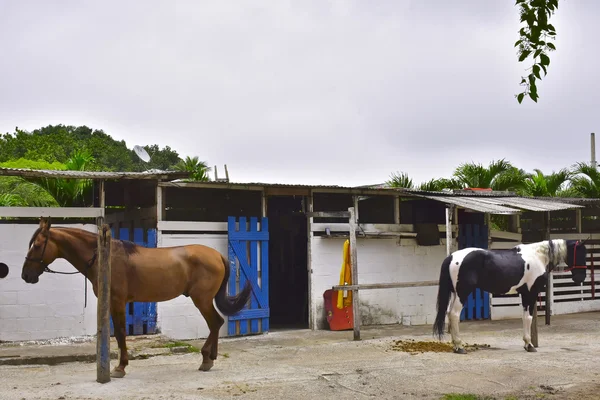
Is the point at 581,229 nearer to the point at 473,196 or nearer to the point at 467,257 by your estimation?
the point at 473,196

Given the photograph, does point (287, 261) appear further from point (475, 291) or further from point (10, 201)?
point (10, 201)

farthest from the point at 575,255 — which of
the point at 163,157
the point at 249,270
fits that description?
the point at 163,157

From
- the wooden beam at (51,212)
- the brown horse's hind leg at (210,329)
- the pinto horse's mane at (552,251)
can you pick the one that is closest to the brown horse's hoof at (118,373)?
the brown horse's hind leg at (210,329)

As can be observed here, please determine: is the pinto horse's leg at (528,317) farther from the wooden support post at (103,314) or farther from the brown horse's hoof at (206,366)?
the wooden support post at (103,314)

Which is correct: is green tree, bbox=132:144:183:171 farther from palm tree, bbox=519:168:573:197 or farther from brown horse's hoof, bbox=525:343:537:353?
brown horse's hoof, bbox=525:343:537:353

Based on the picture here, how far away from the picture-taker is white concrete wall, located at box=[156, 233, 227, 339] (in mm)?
10867

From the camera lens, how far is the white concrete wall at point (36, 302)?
32.2 ft

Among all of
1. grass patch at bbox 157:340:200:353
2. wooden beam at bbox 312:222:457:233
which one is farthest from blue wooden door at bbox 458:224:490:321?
grass patch at bbox 157:340:200:353

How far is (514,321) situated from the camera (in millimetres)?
13992

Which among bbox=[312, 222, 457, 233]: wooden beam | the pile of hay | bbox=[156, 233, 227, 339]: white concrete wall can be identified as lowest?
the pile of hay

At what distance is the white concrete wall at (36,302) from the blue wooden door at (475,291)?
7.37 meters

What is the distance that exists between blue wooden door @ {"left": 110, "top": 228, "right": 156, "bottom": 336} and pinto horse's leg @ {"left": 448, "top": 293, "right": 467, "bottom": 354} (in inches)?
175

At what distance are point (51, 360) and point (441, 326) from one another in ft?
17.1

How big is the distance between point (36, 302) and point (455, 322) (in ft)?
19.5
